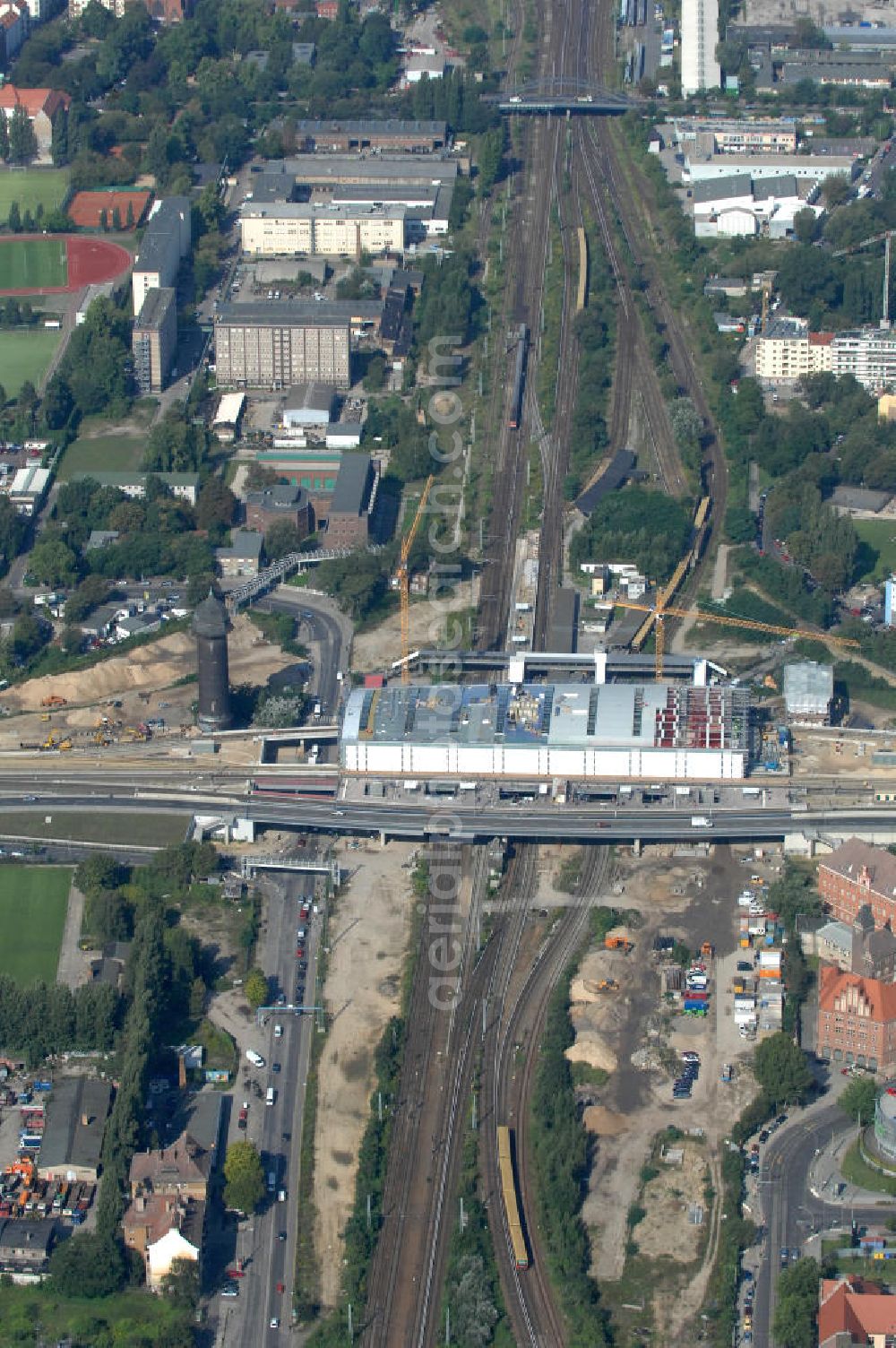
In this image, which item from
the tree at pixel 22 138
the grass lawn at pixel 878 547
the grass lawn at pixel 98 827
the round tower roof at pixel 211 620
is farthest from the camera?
the tree at pixel 22 138

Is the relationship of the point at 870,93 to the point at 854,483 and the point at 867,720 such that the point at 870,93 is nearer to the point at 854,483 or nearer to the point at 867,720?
the point at 854,483

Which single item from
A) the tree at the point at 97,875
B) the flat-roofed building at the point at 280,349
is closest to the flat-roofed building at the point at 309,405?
the flat-roofed building at the point at 280,349

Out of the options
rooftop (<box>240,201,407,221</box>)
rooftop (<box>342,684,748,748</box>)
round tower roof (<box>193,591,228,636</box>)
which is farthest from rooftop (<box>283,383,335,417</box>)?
rooftop (<box>342,684,748,748</box>)

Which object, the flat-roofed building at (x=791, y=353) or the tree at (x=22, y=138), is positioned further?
the tree at (x=22, y=138)

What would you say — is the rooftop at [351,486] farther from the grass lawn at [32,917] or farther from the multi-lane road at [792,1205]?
the multi-lane road at [792,1205]

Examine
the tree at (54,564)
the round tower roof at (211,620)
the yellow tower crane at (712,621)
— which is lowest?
the yellow tower crane at (712,621)

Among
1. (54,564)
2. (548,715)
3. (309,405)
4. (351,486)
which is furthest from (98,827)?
(309,405)

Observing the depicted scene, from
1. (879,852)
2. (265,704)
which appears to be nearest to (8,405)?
(265,704)
